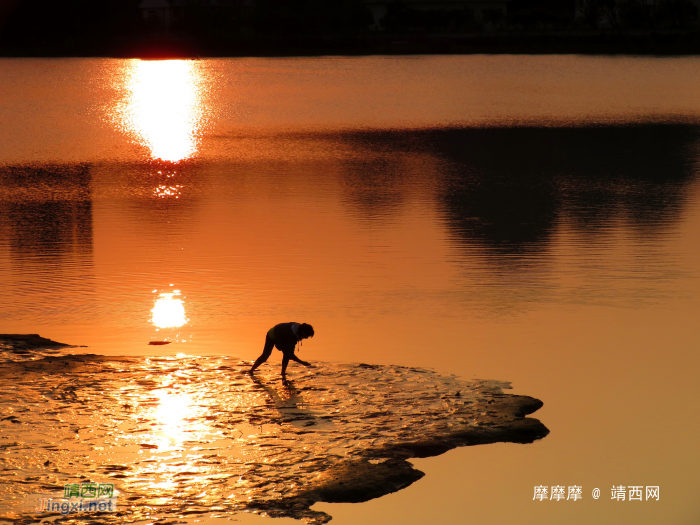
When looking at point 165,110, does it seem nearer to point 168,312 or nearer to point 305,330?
point 168,312

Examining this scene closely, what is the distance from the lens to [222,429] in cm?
842

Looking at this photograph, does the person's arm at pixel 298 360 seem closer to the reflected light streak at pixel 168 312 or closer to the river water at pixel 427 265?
the river water at pixel 427 265

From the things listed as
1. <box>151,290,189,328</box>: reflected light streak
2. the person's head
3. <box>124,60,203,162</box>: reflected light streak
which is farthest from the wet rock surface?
<box>124,60,203,162</box>: reflected light streak

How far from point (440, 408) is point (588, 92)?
44.5 m

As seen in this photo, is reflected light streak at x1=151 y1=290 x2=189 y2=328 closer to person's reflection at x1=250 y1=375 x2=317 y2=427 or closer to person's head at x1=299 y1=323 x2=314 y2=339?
person's reflection at x1=250 y1=375 x2=317 y2=427

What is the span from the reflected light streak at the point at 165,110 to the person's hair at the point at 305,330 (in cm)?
1885

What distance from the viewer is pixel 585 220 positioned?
60.0 feet

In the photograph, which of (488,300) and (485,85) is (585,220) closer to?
(488,300)

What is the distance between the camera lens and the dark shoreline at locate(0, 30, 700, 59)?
8062 cm

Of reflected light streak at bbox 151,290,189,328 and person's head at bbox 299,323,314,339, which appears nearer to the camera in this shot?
person's head at bbox 299,323,314,339

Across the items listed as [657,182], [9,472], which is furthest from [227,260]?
[657,182]

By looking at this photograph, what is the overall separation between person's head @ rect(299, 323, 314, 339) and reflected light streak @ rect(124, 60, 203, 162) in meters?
18.8

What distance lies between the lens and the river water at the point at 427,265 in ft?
27.9

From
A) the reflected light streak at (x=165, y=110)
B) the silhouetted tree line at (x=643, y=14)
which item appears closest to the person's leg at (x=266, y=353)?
the reflected light streak at (x=165, y=110)
